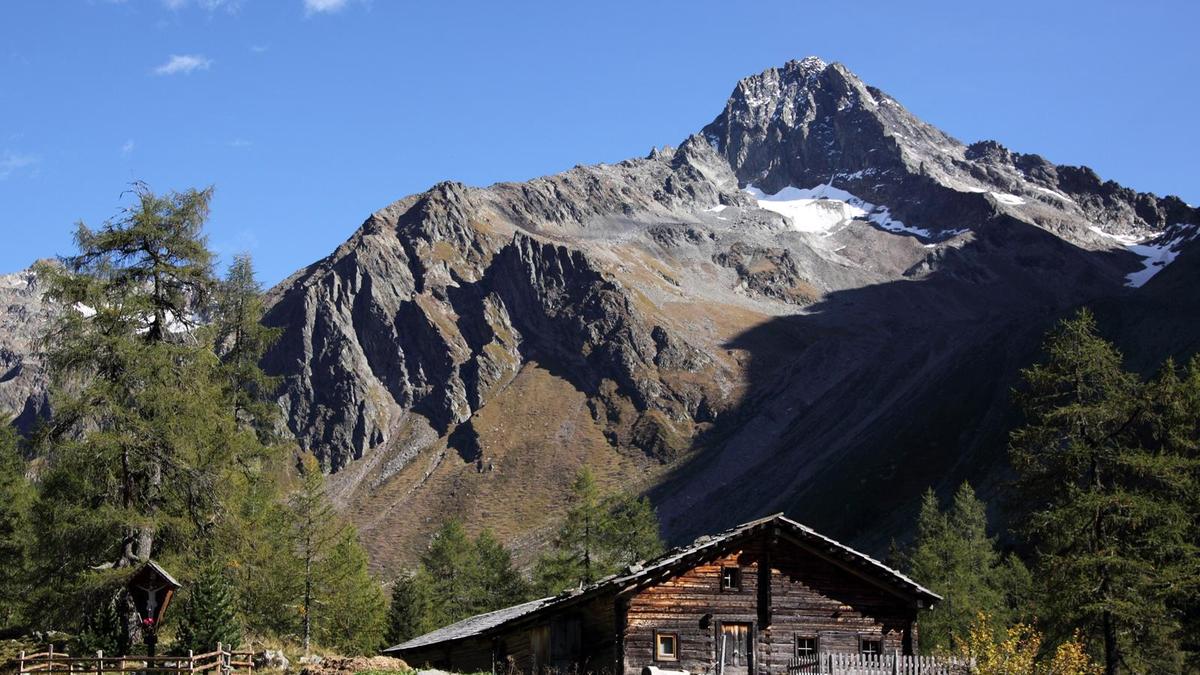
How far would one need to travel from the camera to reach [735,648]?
117 ft

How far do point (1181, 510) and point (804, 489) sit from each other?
4720 inches

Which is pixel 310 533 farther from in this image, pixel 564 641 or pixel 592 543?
pixel 564 641

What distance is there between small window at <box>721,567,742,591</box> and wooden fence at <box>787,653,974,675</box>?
3729 mm

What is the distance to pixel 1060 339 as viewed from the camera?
38969mm

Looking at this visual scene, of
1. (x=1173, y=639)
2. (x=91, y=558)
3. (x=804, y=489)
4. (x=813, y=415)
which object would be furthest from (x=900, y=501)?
(x=91, y=558)

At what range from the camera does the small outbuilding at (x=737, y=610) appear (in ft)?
114


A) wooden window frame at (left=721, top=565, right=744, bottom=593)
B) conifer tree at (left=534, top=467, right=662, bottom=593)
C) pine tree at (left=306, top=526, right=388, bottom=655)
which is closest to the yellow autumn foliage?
wooden window frame at (left=721, top=565, right=744, bottom=593)

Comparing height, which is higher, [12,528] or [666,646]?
[12,528]

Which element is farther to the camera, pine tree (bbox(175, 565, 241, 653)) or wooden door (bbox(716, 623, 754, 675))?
wooden door (bbox(716, 623, 754, 675))

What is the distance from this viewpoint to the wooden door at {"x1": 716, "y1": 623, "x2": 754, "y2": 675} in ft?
116

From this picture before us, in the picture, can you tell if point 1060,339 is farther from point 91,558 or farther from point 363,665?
point 91,558

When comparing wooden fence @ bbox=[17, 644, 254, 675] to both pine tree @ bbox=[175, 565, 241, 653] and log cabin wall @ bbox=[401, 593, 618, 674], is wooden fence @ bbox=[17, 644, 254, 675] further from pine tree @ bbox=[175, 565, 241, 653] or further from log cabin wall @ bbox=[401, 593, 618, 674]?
log cabin wall @ bbox=[401, 593, 618, 674]

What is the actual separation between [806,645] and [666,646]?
14.1 ft

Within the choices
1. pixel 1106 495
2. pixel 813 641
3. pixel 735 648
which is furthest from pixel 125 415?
pixel 1106 495
